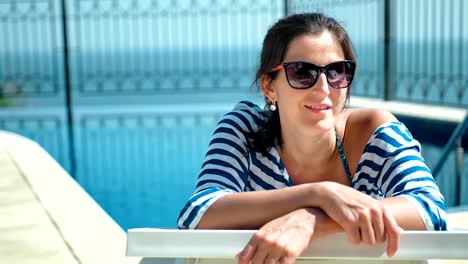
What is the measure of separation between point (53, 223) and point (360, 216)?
2.12 m

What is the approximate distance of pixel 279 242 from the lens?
3.59 feet

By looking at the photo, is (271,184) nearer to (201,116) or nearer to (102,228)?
(102,228)

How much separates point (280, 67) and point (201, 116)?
837 cm

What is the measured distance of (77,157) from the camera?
7.11 m

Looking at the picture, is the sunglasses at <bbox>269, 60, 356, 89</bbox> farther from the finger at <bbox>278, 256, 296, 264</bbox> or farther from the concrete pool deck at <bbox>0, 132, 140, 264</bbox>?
the concrete pool deck at <bbox>0, 132, 140, 264</bbox>

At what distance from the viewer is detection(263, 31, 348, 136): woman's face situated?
1.37m

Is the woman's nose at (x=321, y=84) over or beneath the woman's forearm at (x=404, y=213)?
over

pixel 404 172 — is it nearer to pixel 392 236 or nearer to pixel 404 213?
pixel 404 213

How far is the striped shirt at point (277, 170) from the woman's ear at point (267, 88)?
11 centimetres

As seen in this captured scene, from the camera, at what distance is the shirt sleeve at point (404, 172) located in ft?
4.19

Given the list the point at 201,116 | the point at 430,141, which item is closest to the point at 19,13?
the point at 201,116

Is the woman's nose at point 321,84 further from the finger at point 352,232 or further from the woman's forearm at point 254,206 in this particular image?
the finger at point 352,232

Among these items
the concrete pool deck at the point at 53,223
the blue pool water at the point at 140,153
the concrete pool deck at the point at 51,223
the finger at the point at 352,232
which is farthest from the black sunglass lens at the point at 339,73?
the blue pool water at the point at 140,153

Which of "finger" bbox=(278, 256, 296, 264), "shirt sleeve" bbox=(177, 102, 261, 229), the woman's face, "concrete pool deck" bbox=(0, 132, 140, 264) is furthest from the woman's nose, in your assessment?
"concrete pool deck" bbox=(0, 132, 140, 264)
